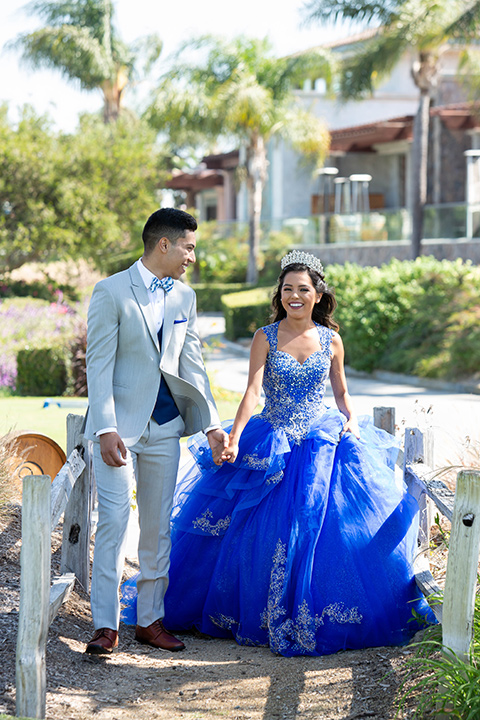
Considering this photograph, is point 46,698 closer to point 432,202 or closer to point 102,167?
point 102,167

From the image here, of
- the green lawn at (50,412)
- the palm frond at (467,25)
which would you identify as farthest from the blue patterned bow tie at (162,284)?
the palm frond at (467,25)

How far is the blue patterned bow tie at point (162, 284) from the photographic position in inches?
145

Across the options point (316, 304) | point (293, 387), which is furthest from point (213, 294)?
A: point (293, 387)

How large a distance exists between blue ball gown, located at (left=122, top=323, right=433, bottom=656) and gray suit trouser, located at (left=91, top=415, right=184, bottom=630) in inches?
11.1

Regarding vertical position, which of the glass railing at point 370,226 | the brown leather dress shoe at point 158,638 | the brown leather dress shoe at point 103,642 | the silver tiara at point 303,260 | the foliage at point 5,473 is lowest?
the brown leather dress shoe at point 158,638

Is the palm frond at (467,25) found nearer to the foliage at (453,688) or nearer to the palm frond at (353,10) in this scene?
the palm frond at (353,10)

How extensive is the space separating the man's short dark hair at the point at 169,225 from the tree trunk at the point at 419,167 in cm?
1918

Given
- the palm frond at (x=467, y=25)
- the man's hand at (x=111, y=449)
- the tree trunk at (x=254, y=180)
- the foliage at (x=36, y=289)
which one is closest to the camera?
the man's hand at (x=111, y=449)

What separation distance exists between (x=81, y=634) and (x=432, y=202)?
2822 cm

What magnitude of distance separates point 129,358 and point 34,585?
1150mm

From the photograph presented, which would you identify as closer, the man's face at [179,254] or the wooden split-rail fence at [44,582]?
the wooden split-rail fence at [44,582]

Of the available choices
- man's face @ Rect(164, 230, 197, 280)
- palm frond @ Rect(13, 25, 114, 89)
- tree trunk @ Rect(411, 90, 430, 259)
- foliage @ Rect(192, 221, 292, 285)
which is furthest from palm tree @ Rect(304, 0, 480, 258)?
man's face @ Rect(164, 230, 197, 280)

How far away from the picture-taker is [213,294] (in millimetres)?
28578

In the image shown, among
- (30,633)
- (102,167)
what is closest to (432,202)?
(102,167)
